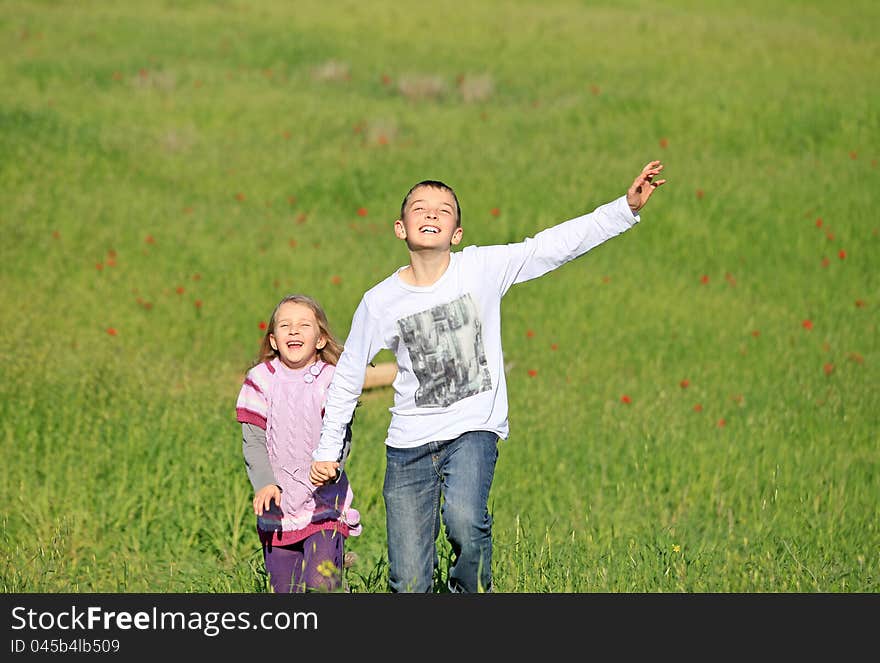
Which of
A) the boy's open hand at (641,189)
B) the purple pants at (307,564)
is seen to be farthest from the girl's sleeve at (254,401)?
the boy's open hand at (641,189)

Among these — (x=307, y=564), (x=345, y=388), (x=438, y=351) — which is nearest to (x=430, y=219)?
(x=438, y=351)

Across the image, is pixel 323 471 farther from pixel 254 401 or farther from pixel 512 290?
pixel 512 290

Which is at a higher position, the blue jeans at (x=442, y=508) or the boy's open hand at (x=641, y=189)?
the boy's open hand at (x=641, y=189)

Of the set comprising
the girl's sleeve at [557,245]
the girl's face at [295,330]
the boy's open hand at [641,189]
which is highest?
the boy's open hand at [641,189]

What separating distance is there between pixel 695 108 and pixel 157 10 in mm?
14578

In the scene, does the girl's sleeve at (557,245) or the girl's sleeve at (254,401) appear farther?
the girl's sleeve at (254,401)

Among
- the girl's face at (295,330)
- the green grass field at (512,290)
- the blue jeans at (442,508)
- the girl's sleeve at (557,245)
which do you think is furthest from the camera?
the green grass field at (512,290)

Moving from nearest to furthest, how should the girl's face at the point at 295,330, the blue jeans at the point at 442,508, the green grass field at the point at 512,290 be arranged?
the blue jeans at the point at 442,508 < the girl's face at the point at 295,330 < the green grass field at the point at 512,290

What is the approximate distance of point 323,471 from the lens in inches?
173

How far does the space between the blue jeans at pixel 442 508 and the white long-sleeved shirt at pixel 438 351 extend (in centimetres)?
7

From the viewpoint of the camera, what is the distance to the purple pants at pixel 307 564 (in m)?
4.69

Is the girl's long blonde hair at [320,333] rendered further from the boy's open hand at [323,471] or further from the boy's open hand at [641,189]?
the boy's open hand at [641,189]

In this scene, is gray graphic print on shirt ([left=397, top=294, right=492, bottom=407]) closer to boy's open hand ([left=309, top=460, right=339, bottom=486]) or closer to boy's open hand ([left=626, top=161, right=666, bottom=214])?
boy's open hand ([left=309, top=460, right=339, bottom=486])

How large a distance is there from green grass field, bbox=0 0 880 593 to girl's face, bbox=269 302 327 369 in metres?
1.13
